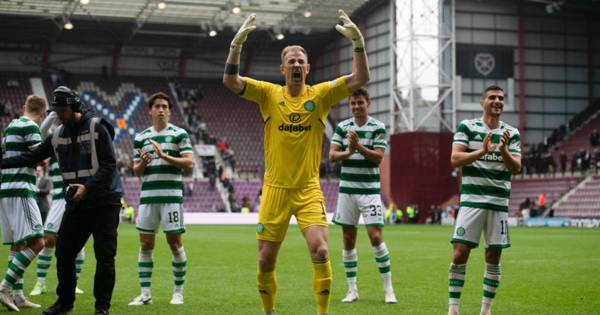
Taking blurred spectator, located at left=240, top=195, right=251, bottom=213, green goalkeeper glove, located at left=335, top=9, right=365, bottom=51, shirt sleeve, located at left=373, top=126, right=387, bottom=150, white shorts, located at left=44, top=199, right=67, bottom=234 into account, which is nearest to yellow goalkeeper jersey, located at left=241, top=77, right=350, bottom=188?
green goalkeeper glove, located at left=335, top=9, right=365, bottom=51

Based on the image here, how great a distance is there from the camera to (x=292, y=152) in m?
7.67

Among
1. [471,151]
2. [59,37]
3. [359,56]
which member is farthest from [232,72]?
[59,37]

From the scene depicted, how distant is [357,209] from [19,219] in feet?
13.8

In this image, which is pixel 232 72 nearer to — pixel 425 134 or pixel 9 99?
pixel 425 134

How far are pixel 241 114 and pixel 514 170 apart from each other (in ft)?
169

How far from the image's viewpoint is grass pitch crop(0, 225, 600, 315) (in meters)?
9.91

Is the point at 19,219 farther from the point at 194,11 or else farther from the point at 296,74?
the point at 194,11

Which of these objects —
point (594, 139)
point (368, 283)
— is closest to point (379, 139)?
point (368, 283)

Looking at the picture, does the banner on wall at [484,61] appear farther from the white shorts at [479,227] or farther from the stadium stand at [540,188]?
the white shorts at [479,227]

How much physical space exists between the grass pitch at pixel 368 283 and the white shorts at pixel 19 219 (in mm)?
904

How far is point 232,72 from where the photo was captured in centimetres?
755

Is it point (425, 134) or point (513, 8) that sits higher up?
point (513, 8)

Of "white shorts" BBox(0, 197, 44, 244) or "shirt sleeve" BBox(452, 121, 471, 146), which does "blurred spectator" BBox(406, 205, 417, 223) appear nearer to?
"white shorts" BBox(0, 197, 44, 244)

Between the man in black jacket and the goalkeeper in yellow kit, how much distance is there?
70.7 inches
